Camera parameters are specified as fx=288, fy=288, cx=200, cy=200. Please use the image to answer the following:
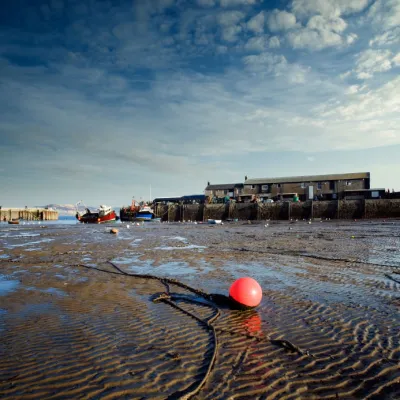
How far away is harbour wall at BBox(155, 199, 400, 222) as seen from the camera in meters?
49.8

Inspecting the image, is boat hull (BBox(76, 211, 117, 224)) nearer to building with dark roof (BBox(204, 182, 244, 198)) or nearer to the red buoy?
building with dark roof (BBox(204, 182, 244, 198))

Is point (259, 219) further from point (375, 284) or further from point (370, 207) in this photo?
point (375, 284)

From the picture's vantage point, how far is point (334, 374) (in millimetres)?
3510

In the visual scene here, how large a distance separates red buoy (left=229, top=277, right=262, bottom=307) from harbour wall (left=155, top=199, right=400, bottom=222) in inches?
2021

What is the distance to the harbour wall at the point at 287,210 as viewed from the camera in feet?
164

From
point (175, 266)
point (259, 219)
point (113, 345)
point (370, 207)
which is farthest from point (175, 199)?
point (113, 345)

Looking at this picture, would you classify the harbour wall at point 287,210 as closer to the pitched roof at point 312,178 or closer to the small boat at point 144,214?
the small boat at point 144,214

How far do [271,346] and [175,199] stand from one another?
90.6 meters

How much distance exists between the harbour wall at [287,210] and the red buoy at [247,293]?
51333mm

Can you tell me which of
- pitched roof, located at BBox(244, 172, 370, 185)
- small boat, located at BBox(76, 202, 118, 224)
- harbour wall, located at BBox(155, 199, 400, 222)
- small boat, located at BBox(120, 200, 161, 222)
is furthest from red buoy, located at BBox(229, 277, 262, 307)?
pitched roof, located at BBox(244, 172, 370, 185)

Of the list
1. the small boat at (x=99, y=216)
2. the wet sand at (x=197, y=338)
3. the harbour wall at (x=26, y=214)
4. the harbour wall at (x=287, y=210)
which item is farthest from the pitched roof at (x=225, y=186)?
the wet sand at (x=197, y=338)

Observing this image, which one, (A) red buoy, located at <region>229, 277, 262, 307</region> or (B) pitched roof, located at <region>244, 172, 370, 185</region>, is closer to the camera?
(A) red buoy, located at <region>229, 277, 262, 307</region>

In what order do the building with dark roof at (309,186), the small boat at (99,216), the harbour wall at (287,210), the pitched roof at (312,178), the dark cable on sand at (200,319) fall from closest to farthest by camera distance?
the dark cable on sand at (200,319) < the harbour wall at (287,210) < the small boat at (99,216) < the building with dark roof at (309,186) < the pitched roof at (312,178)

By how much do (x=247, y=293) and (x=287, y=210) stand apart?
52250 mm
